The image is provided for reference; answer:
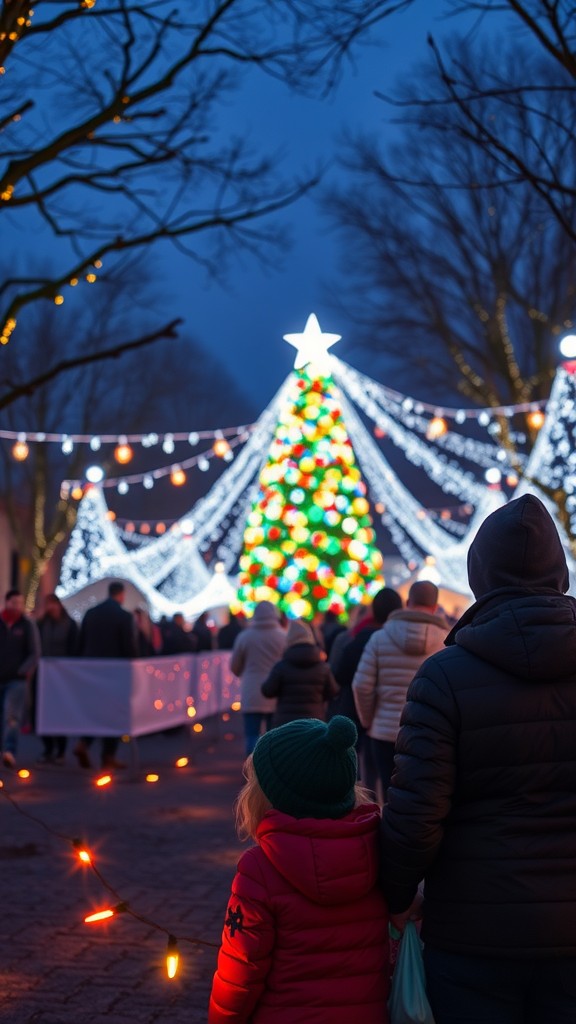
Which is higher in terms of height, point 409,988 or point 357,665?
point 357,665

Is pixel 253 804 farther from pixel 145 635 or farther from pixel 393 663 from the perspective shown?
pixel 145 635

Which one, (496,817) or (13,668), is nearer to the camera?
(496,817)

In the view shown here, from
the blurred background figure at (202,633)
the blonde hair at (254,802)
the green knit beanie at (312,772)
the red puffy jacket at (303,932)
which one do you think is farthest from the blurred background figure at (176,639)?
the red puffy jacket at (303,932)

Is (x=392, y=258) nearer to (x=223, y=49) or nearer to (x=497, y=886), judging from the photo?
(x=223, y=49)

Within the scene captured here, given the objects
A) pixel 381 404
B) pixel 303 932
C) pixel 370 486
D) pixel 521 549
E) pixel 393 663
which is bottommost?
pixel 303 932

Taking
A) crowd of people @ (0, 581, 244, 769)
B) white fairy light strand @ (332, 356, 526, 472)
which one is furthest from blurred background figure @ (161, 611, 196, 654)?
white fairy light strand @ (332, 356, 526, 472)

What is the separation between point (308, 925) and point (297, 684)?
724 cm

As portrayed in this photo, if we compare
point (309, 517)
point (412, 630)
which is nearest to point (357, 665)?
point (412, 630)

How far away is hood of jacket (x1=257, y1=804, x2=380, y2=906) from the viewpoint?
2.88m

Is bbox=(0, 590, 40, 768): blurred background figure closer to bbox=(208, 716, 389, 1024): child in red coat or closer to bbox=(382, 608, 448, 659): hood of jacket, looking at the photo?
bbox=(382, 608, 448, 659): hood of jacket

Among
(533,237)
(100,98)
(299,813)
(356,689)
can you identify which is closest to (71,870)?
(356,689)

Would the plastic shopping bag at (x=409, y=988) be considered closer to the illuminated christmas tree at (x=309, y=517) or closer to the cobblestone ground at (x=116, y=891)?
the cobblestone ground at (x=116, y=891)

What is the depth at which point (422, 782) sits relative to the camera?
2.89 metres

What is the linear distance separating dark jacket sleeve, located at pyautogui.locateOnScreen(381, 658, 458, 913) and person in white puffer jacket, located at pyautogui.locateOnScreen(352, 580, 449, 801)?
4.89 m
